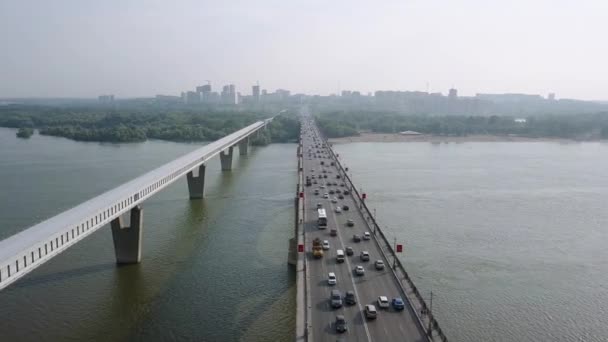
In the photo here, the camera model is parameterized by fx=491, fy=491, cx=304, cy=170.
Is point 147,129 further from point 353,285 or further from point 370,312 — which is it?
point 370,312

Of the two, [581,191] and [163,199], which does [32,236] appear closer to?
[163,199]

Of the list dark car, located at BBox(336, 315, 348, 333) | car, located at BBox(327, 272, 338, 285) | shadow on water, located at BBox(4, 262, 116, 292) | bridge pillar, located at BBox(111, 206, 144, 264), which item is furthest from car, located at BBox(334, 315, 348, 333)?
shadow on water, located at BBox(4, 262, 116, 292)

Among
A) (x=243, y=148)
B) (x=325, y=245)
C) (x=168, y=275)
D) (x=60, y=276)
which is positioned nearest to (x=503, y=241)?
(x=325, y=245)

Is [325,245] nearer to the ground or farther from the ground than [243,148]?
nearer to the ground

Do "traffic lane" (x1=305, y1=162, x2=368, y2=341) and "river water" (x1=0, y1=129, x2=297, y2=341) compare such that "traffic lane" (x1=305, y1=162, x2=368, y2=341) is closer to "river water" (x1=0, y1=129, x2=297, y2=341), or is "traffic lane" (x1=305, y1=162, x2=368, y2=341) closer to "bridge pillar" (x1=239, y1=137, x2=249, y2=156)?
"river water" (x1=0, y1=129, x2=297, y2=341)

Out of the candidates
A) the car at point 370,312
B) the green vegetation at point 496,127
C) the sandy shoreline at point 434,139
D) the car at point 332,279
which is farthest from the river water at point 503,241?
the green vegetation at point 496,127

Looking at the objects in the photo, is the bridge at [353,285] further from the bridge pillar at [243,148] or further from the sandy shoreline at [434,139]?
the sandy shoreline at [434,139]
